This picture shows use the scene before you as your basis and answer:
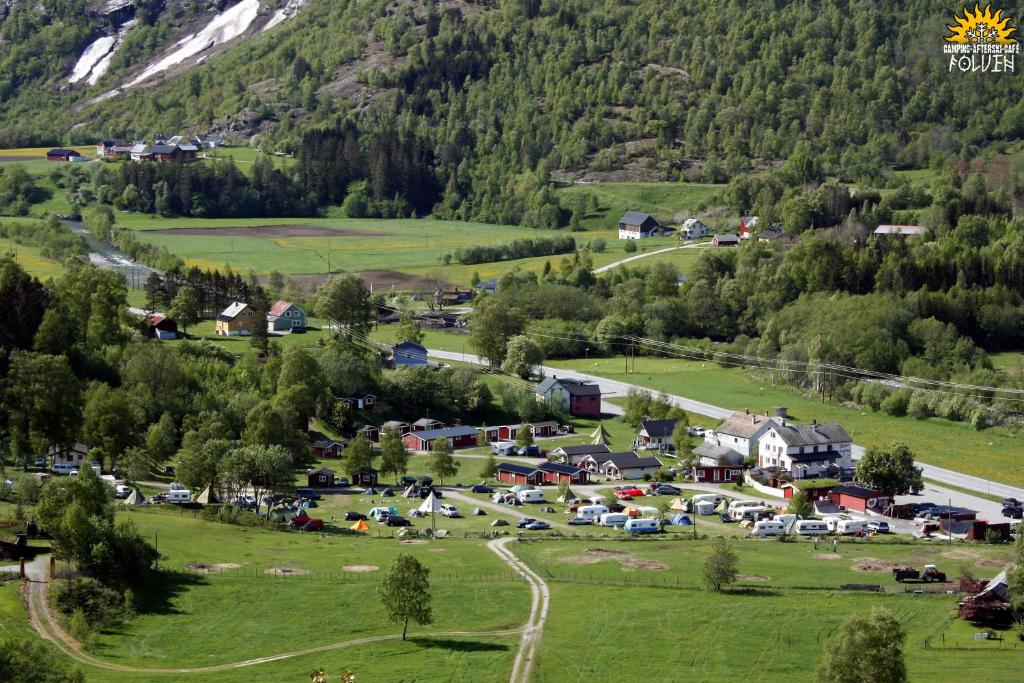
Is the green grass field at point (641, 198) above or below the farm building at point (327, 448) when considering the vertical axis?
above

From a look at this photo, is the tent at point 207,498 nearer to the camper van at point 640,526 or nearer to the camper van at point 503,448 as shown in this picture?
the camper van at point 640,526

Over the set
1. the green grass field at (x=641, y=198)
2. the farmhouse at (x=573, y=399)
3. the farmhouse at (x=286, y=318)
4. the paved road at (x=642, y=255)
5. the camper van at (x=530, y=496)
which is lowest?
the camper van at (x=530, y=496)

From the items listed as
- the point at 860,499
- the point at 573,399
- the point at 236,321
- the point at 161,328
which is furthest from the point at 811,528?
→ the point at 236,321

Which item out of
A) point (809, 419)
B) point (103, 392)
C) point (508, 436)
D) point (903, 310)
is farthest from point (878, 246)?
point (103, 392)

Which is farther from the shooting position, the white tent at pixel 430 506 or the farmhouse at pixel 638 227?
the farmhouse at pixel 638 227

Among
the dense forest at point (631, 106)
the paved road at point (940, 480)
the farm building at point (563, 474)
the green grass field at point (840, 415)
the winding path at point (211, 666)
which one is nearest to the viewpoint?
the winding path at point (211, 666)

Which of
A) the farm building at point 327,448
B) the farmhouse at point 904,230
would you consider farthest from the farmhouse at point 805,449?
the farmhouse at point 904,230

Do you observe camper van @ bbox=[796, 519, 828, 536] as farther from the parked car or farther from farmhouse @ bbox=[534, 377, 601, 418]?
farmhouse @ bbox=[534, 377, 601, 418]
